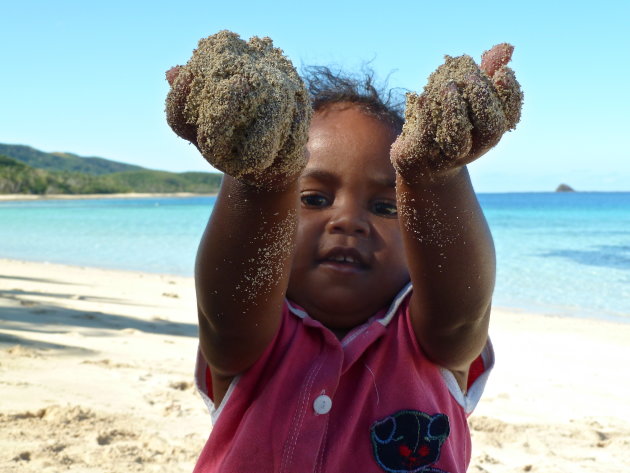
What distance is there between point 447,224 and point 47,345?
162 inches

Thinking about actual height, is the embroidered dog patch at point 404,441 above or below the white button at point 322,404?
below

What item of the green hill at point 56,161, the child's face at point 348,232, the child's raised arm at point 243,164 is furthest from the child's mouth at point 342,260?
the green hill at point 56,161

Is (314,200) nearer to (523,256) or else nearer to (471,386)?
(471,386)

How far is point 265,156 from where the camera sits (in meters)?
0.99

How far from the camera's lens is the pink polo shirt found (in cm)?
162

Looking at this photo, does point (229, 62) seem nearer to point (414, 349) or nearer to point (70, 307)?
point (414, 349)

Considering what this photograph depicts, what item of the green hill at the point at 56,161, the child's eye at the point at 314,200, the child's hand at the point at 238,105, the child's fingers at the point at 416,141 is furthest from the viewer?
the green hill at the point at 56,161

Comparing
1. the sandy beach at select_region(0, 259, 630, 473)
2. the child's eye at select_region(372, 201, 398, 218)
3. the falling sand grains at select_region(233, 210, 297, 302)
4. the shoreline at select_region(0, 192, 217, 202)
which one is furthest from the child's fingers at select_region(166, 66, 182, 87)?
the shoreline at select_region(0, 192, 217, 202)

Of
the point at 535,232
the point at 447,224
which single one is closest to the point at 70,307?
the point at 447,224

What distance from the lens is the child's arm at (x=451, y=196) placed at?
1.03m

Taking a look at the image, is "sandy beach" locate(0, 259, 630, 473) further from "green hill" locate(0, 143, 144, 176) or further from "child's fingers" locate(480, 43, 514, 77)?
"green hill" locate(0, 143, 144, 176)

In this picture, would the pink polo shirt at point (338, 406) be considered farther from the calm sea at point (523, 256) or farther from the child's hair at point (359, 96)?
the calm sea at point (523, 256)

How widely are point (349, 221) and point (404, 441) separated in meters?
0.59

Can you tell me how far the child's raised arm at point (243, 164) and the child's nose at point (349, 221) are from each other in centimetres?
34
